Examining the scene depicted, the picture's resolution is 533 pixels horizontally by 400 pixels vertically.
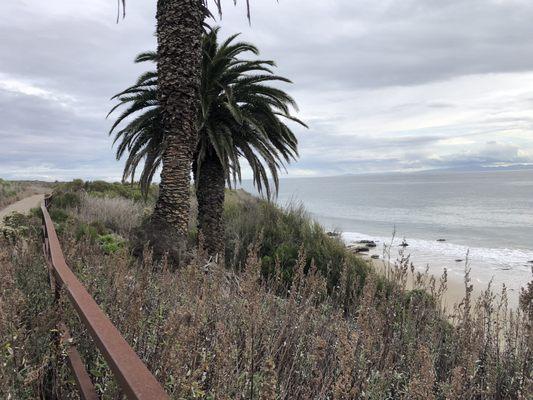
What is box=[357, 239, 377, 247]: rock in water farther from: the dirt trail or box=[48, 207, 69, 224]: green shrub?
box=[48, 207, 69, 224]: green shrub

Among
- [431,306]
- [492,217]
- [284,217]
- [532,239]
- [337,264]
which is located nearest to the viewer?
[431,306]

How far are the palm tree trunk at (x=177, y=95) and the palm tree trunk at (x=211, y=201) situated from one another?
1.67 m

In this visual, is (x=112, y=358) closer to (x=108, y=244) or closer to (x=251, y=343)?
(x=251, y=343)

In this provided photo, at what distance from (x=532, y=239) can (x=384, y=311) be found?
2700 cm

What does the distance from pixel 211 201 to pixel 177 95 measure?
9.30 feet

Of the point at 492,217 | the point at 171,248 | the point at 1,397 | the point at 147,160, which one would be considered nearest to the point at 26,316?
the point at 1,397

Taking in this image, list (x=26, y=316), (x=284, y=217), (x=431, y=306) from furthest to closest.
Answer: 1. (x=284, y=217)
2. (x=431, y=306)
3. (x=26, y=316)

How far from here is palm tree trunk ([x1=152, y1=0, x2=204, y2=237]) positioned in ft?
24.7

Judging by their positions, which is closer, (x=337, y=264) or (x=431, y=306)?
(x=431, y=306)

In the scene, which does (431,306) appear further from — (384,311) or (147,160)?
(147,160)

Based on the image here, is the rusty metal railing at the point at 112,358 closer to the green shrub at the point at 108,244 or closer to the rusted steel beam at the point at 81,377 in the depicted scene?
the rusted steel beam at the point at 81,377

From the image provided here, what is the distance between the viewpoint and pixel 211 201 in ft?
32.0

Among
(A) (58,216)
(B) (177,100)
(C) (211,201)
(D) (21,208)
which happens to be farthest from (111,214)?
(D) (21,208)

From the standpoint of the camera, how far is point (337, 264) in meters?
10.2
